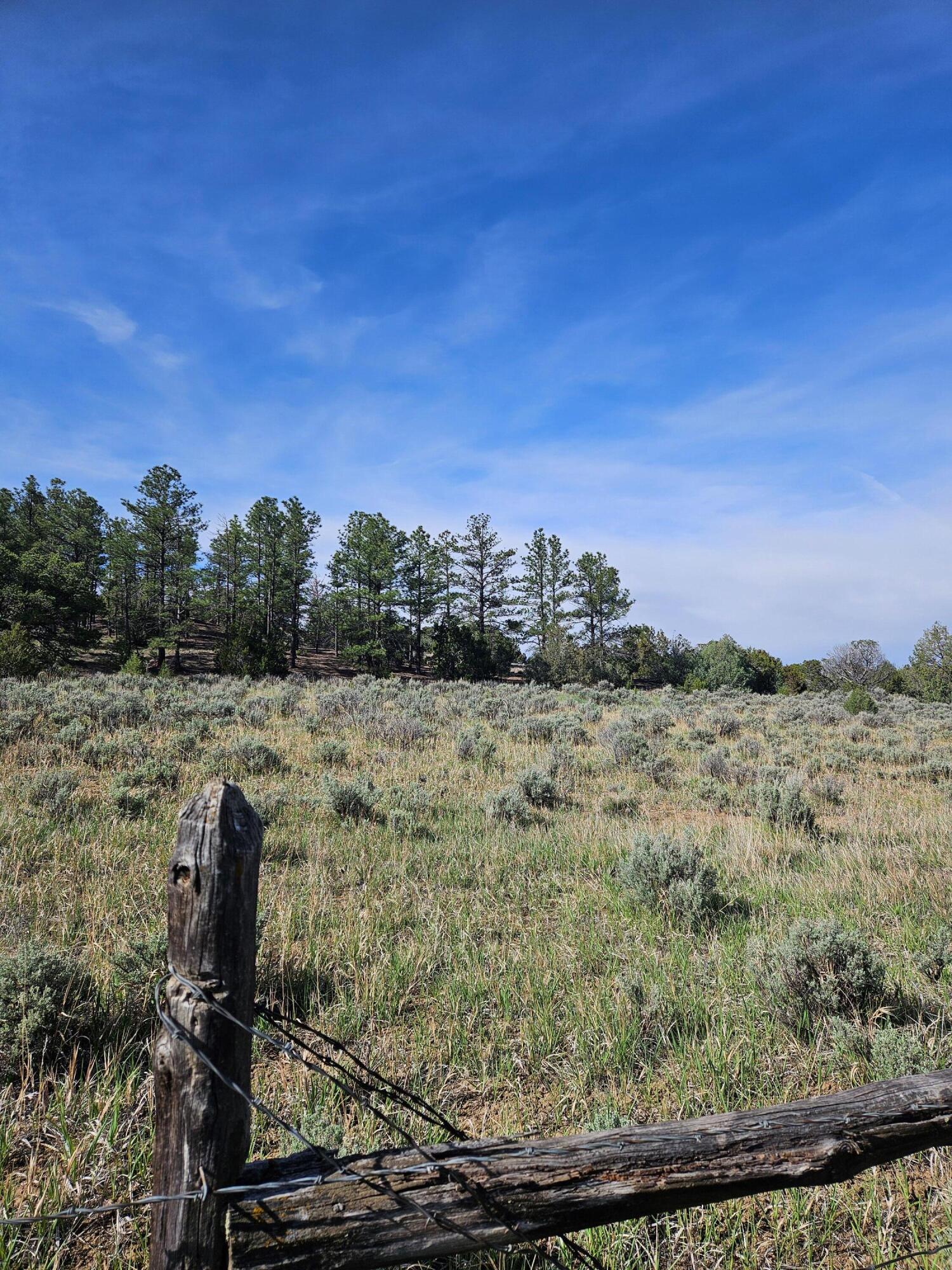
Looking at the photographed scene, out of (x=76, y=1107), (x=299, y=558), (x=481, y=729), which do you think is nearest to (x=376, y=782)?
(x=481, y=729)

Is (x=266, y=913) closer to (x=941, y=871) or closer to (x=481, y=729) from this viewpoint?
(x=941, y=871)

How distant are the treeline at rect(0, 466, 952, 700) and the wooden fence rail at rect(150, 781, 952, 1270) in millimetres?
34869

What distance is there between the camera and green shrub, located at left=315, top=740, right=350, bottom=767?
33.6 feet

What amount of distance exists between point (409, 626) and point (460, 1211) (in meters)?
48.3

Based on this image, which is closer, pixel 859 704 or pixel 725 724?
pixel 725 724

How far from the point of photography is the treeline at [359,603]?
132 ft

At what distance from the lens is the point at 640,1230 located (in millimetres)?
2523

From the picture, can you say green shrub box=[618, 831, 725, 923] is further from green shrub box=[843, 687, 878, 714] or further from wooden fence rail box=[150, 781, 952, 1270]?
green shrub box=[843, 687, 878, 714]

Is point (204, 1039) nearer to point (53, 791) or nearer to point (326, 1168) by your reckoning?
point (326, 1168)

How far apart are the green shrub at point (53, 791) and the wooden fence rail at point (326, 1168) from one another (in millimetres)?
6393

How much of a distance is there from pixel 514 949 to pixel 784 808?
5107mm

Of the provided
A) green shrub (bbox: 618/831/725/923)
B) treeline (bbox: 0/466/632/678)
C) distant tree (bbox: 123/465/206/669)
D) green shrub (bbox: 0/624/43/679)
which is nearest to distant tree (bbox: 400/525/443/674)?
treeline (bbox: 0/466/632/678)

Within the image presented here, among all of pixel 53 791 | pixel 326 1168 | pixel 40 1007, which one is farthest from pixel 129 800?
pixel 326 1168

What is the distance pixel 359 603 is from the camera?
48.8m
